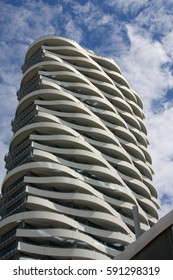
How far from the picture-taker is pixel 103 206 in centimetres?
6244

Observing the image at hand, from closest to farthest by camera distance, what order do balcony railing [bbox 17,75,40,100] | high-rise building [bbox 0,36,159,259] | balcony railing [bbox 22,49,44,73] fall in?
high-rise building [bbox 0,36,159,259] < balcony railing [bbox 17,75,40,100] < balcony railing [bbox 22,49,44,73]

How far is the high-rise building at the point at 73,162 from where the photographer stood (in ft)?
186

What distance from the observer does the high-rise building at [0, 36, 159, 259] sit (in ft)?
186

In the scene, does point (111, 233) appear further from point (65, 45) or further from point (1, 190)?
point (65, 45)

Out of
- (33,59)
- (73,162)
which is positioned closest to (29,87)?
(33,59)

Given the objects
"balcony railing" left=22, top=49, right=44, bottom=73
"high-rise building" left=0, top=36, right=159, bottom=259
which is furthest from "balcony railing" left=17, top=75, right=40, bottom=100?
"balcony railing" left=22, top=49, right=44, bottom=73

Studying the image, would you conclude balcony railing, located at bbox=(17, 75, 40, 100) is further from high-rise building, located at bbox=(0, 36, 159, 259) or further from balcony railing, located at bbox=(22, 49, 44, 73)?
balcony railing, located at bbox=(22, 49, 44, 73)

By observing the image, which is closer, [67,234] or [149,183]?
A: [67,234]

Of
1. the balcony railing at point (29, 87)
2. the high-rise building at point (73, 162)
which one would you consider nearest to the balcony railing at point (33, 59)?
the high-rise building at point (73, 162)

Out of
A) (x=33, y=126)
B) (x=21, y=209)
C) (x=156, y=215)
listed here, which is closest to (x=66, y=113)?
(x=33, y=126)

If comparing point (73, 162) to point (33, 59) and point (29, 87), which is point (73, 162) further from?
point (33, 59)

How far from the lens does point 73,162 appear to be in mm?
65562

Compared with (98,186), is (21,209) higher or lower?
lower
